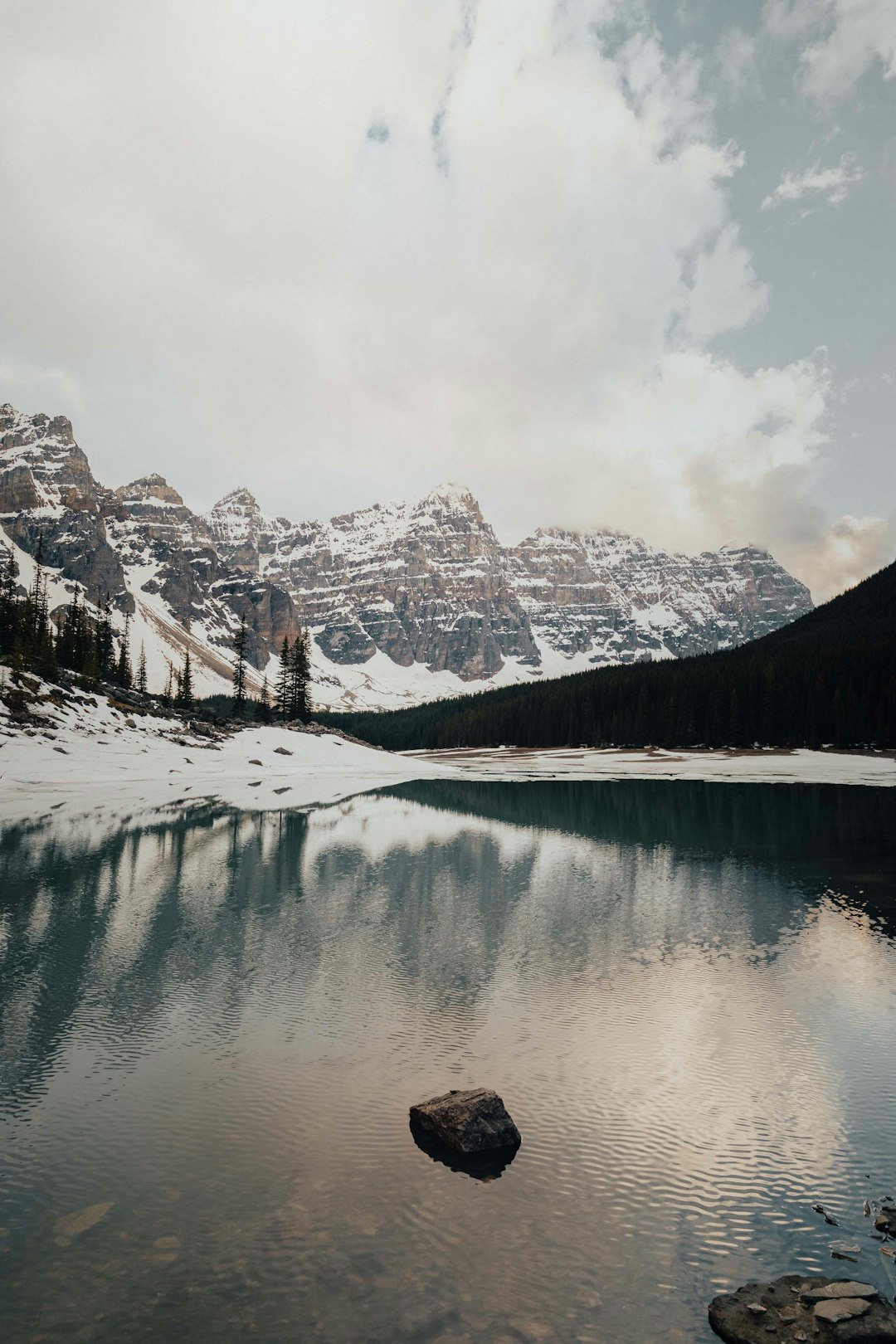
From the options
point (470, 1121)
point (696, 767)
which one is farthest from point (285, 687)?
point (470, 1121)

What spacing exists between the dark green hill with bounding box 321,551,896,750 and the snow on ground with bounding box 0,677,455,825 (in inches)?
1647

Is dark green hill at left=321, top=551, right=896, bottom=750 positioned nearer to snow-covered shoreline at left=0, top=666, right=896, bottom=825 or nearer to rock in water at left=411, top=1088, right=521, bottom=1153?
snow-covered shoreline at left=0, top=666, right=896, bottom=825

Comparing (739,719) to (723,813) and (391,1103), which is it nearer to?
(723,813)

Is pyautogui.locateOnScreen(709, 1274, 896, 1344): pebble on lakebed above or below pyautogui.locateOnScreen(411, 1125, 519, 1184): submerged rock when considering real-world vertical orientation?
above

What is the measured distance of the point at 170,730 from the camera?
278ft

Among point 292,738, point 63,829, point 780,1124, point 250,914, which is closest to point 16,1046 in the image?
point 250,914

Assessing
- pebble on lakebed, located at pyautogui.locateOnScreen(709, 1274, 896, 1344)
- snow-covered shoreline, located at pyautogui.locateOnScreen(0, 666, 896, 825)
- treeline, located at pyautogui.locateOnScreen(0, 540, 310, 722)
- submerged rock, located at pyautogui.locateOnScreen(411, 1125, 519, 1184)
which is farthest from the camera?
treeline, located at pyautogui.locateOnScreen(0, 540, 310, 722)

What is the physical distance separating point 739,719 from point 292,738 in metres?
65.4

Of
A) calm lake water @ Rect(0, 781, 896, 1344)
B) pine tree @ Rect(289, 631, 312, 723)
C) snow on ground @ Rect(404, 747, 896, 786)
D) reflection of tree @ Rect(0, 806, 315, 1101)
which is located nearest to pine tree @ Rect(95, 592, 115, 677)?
pine tree @ Rect(289, 631, 312, 723)

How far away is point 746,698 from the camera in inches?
4365

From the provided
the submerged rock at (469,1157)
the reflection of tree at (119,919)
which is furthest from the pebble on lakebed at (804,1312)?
the reflection of tree at (119,919)

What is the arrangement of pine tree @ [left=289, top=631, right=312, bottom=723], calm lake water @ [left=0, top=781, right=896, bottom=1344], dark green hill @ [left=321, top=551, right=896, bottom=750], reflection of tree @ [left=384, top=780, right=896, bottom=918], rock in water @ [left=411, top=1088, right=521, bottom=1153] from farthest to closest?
pine tree @ [left=289, top=631, right=312, bottom=723]
dark green hill @ [left=321, top=551, right=896, bottom=750]
reflection of tree @ [left=384, top=780, right=896, bottom=918]
rock in water @ [left=411, top=1088, right=521, bottom=1153]
calm lake water @ [left=0, top=781, right=896, bottom=1344]

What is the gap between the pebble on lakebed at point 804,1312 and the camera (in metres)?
6.11

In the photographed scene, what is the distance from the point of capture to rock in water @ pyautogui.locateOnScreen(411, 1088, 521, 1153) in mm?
9352
